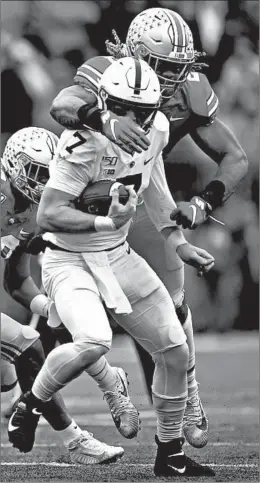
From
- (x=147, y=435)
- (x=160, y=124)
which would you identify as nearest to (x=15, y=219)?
(x=160, y=124)

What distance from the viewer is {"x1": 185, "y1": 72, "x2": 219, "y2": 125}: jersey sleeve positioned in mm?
5867

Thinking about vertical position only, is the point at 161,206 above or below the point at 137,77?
below

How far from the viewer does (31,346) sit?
5547 mm

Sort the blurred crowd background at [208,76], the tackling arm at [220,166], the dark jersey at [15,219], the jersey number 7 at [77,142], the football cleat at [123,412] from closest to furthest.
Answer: the jersey number 7 at [77,142] → the football cleat at [123,412] → the tackling arm at [220,166] → the dark jersey at [15,219] → the blurred crowd background at [208,76]

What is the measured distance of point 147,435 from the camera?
6.41m

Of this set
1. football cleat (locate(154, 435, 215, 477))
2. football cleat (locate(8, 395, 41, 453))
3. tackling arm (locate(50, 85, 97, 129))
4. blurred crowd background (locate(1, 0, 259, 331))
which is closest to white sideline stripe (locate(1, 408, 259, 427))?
football cleat (locate(154, 435, 215, 477))

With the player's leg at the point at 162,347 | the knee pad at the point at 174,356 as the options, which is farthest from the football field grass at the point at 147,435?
the knee pad at the point at 174,356

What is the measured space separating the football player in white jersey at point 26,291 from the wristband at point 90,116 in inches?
27.4

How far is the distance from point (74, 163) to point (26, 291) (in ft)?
4.96

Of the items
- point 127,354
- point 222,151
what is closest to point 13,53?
point 127,354

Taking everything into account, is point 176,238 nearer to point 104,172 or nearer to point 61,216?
point 104,172

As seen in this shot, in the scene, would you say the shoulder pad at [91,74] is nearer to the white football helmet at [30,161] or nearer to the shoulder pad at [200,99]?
the white football helmet at [30,161]

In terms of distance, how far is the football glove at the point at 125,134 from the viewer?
15.5ft

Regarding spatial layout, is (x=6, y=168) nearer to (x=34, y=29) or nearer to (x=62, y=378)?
(x=62, y=378)
